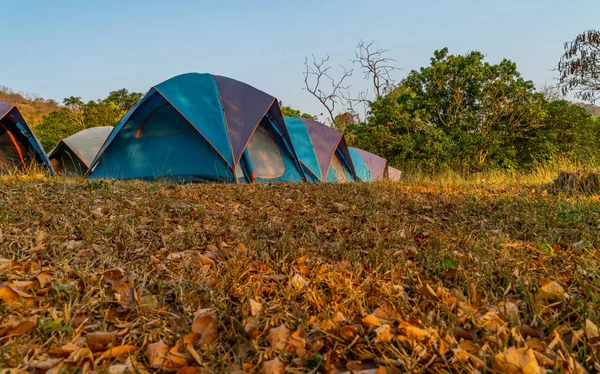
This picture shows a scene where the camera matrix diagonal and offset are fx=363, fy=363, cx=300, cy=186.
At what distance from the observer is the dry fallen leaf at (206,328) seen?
1.34 metres

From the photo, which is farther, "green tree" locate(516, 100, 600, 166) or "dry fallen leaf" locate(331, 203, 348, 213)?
"green tree" locate(516, 100, 600, 166)

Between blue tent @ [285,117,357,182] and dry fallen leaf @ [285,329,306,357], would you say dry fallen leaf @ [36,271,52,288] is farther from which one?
blue tent @ [285,117,357,182]

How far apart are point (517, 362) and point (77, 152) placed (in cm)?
1128

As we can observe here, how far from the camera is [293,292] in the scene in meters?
1.67

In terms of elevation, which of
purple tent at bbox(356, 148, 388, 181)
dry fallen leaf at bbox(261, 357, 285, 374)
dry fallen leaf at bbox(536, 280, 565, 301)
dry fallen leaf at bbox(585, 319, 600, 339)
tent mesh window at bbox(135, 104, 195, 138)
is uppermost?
tent mesh window at bbox(135, 104, 195, 138)

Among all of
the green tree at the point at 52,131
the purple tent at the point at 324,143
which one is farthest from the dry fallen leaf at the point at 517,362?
the green tree at the point at 52,131

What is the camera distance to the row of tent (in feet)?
21.3

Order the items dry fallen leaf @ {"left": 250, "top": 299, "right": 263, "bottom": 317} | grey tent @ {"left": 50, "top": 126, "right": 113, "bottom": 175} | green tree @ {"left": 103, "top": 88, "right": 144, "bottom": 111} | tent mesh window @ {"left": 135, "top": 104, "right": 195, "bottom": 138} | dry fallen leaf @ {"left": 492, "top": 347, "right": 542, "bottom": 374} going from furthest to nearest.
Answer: green tree @ {"left": 103, "top": 88, "right": 144, "bottom": 111}
grey tent @ {"left": 50, "top": 126, "right": 113, "bottom": 175}
tent mesh window @ {"left": 135, "top": 104, "right": 195, "bottom": 138}
dry fallen leaf @ {"left": 250, "top": 299, "right": 263, "bottom": 317}
dry fallen leaf @ {"left": 492, "top": 347, "right": 542, "bottom": 374}

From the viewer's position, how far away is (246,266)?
1.97 m

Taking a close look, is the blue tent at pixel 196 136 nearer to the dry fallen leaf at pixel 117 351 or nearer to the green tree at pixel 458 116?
the dry fallen leaf at pixel 117 351

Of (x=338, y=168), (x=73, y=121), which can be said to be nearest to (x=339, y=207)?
(x=338, y=168)

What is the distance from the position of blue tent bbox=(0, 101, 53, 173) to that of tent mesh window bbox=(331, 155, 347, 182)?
6678mm

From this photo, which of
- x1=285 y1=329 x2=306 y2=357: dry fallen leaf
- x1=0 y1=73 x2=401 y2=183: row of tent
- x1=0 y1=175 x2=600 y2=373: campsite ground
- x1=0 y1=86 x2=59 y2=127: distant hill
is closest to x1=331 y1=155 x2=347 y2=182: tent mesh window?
x1=0 y1=73 x2=401 y2=183: row of tent

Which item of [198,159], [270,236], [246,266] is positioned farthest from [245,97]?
[246,266]
